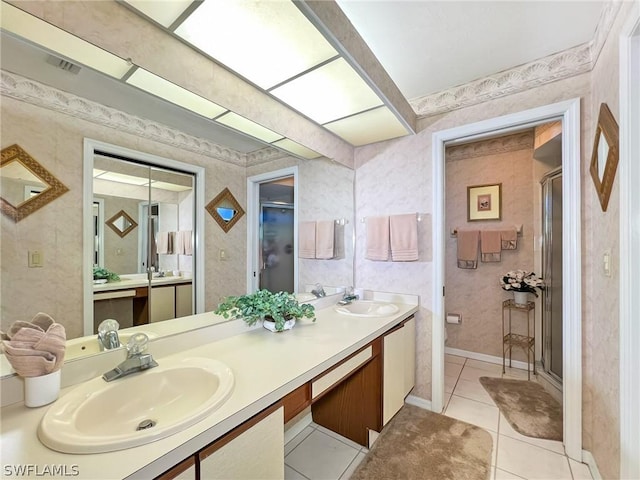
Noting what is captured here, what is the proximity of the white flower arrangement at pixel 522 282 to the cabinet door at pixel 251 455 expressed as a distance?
266 cm

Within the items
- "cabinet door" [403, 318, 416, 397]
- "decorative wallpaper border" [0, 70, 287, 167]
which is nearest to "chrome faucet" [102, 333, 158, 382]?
"decorative wallpaper border" [0, 70, 287, 167]

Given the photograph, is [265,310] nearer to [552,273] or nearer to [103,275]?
[103,275]

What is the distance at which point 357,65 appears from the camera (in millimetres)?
1314

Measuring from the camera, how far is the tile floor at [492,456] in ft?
4.93

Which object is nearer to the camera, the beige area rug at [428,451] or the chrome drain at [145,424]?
the chrome drain at [145,424]

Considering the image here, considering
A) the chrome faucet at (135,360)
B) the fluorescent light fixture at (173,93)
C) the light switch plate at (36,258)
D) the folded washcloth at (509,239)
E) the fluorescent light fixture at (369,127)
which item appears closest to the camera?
the light switch plate at (36,258)

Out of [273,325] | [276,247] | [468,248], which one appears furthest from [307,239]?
[468,248]

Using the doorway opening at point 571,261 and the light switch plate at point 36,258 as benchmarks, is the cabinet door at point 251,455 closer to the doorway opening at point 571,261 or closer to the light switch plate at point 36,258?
the light switch plate at point 36,258

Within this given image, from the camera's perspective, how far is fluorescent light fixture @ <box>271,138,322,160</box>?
1.72 meters

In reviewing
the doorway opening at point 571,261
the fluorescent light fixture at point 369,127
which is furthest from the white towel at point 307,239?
the doorway opening at point 571,261

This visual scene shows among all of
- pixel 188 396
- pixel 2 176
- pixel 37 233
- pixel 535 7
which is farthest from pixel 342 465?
pixel 535 7

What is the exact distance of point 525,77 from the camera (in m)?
1.76

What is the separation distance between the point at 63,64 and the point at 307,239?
1.48 m

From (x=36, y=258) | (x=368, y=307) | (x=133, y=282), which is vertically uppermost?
(x=36, y=258)
